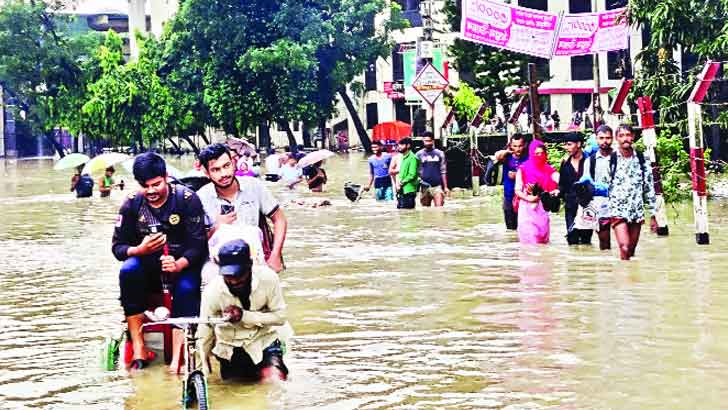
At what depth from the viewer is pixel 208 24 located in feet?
168

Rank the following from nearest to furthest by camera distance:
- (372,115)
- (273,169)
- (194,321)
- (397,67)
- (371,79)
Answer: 1. (194,321)
2. (273,169)
3. (397,67)
4. (371,79)
5. (372,115)

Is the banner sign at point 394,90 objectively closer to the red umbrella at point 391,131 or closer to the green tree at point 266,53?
the red umbrella at point 391,131

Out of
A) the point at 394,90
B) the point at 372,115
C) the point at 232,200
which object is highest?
the point at 394,90

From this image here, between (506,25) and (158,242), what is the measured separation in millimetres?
20055

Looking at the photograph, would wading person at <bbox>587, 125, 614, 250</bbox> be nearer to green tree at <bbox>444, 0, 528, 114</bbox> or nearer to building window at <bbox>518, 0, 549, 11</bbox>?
green tree at <bbox>444, 0, 528, 114</bbox>

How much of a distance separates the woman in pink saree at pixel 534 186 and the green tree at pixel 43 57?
51605mm

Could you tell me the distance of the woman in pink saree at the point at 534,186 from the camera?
15367 millimetres

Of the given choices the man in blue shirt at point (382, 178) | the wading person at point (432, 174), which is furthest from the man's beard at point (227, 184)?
the man in blue shirt at point (382, 178)

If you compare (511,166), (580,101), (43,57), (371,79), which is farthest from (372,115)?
(511,166)

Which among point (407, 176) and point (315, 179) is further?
point (315, 179)

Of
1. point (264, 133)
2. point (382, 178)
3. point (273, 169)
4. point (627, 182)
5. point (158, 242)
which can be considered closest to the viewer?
point (158, 242)

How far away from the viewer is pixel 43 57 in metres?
66.3

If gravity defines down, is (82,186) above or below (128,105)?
below

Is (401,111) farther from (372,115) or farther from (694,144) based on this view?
(694,144)
